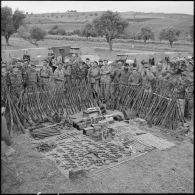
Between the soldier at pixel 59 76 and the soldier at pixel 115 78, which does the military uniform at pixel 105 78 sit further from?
the soldier at pixel 59 76

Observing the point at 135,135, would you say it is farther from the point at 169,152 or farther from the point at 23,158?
the point at 23,158

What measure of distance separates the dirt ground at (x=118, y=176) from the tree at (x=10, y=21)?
28.2m

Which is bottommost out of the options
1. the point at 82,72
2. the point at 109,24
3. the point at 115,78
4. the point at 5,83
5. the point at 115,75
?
the point at 5,83

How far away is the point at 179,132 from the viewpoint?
8.48 metres

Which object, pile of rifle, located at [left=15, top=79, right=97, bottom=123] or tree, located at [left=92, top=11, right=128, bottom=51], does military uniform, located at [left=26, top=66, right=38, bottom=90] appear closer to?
pile of rifle, located at [left=15, top=79, right=97, bottom=123]

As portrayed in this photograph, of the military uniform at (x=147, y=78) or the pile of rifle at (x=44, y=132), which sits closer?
the pile of rifle at (x=44, y=132)

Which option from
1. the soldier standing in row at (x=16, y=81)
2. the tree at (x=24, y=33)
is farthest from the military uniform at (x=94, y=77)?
the tree at (x=24, y=33)

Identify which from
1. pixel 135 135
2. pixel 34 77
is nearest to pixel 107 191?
pixel 135 135

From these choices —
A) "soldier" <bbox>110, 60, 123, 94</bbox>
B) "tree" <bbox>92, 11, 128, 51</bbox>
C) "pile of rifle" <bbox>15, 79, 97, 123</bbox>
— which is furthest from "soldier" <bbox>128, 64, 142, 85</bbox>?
"tree" <bbox>92, 11, 128, 51</bbox>

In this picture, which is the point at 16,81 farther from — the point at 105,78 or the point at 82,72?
the point at 105,78

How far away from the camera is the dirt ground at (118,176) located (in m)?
5.50

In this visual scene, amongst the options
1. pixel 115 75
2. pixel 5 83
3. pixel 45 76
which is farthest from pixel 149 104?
pixel 5 83

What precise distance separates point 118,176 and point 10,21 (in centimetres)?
3139

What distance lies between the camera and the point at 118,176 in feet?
19.7
